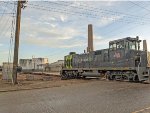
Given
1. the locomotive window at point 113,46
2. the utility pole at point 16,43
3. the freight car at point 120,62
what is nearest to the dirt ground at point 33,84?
the utility pole at point 16,43

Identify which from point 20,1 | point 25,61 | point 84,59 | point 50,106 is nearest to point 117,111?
point 50,106

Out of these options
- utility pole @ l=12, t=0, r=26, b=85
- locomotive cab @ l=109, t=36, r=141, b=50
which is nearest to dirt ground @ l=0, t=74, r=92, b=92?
utility pole @ l=12, t=0, r=26, b=85

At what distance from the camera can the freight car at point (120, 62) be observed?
75.0 feet

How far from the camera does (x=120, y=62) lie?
2469 cm

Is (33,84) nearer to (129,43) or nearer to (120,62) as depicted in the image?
(120,62)

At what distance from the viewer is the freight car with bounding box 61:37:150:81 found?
22859 mm

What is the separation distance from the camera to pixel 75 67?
33.5 m

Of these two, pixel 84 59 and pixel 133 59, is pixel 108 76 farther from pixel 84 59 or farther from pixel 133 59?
pixel 84 59

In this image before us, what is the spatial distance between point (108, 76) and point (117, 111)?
56.3 feet

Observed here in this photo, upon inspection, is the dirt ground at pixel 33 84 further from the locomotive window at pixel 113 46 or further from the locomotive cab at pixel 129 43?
the locomotive cab at pixel 129 43

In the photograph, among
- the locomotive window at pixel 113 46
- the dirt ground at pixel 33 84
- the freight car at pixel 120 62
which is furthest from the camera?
the locomotive window at pixel 113 46

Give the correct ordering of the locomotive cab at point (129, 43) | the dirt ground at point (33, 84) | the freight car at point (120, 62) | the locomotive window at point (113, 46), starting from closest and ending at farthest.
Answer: the dirt ground at point (33, 84) → the freight car at point (120, 62) → the locomotive cab at point (129, 43) → the locomotive window at point (113, 46)

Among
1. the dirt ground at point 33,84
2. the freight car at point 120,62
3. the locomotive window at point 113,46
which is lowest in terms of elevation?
the dirt ground at point 33,84

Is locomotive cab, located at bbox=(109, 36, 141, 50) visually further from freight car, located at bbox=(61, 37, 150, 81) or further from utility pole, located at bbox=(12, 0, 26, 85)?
utility pole, located at bbox=(12, 0, 26, 85)
